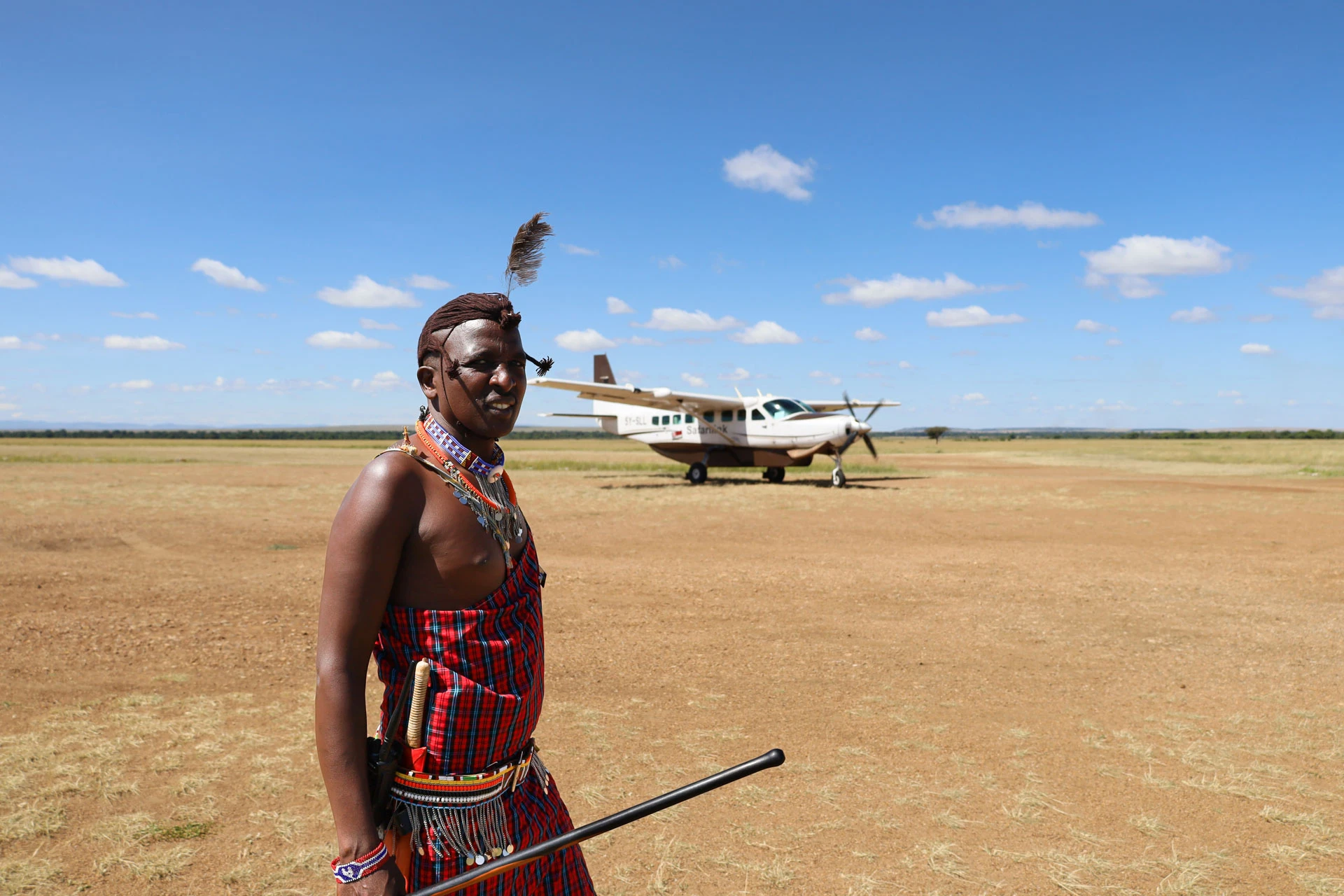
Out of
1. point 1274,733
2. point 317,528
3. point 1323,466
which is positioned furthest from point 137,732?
point 1323,466

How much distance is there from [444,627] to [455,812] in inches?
16.6

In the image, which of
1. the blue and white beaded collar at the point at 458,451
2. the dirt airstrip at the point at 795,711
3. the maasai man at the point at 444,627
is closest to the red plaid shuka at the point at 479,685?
the maasai man at the point at 444,627

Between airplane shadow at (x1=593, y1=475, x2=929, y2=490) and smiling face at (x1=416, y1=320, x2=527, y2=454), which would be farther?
airplane shadow at (x1=593, y1=475, x2=929, y2=490)

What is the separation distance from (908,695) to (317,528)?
12837 mm

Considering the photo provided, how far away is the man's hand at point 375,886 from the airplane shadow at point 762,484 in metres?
25.2

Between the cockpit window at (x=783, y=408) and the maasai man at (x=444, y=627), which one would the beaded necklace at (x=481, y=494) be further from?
the cockpit window at (x=783, y=408)

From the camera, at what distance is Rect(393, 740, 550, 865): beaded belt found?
1715 millimetres

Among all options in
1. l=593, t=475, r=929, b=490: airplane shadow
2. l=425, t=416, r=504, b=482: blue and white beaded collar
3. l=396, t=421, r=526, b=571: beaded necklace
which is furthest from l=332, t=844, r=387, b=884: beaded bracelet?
l=593, t=475, r=929, b=490: airplane shadow

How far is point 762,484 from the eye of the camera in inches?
1156

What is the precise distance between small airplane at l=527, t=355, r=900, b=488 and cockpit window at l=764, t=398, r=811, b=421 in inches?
1.0

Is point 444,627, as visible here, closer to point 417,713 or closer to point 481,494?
point 417,713

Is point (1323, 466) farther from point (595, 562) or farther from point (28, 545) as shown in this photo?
point (28, 545)

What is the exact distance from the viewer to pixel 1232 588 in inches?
407

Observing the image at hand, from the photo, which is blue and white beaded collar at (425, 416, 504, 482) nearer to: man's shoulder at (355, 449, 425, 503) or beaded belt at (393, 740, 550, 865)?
man's shoulder at (355, 449, 425, 503)
